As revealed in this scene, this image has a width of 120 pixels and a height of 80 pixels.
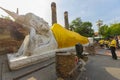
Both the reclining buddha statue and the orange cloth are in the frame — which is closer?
the reclining buddha statue

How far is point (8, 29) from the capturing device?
9.68ft

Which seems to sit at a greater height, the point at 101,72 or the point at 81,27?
the point at 81,27

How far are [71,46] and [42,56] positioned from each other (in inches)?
97.0

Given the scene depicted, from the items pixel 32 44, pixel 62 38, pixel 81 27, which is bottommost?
pixel 32 44

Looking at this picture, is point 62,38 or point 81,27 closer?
point 62,38

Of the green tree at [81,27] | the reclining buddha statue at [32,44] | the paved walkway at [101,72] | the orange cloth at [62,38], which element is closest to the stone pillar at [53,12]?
the paved walkway at [101,72]

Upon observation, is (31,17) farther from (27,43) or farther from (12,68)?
(12,68)

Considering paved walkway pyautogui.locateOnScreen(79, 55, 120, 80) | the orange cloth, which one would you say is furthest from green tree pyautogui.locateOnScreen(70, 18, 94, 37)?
the orange cloth

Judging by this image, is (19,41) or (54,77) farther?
(54,77)

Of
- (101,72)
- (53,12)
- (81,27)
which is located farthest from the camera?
(81,27)

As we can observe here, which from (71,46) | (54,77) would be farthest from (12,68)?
(71,46)

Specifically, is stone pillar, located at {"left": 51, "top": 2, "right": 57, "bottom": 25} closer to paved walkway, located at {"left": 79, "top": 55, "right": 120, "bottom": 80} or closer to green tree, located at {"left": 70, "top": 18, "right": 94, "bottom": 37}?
paved walkway, located at {"left": 79, "top": 55, "right": 120, "bottom": 80}

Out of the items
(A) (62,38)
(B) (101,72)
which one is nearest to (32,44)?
(A) (62,38)

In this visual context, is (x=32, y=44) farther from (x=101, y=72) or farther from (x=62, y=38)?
(x=101, y=72)
